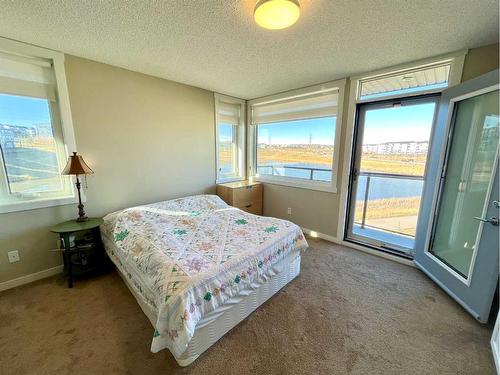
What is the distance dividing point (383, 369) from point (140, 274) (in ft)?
5.91

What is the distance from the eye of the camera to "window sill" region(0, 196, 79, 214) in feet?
6.55

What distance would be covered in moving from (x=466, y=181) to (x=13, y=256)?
175 inches

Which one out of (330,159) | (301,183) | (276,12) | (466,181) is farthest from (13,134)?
(466,181)

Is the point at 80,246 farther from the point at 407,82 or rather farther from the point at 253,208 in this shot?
the point at 407,82

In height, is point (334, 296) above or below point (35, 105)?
below

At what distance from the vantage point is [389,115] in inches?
105

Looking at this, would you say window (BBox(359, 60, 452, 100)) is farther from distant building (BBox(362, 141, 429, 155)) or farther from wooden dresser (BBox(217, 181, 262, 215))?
wooden dresser (BBox(217, 181, 262, 215))

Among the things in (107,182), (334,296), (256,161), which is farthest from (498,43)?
(107,182)

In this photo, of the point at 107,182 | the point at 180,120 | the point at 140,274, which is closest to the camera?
the point at 140,274

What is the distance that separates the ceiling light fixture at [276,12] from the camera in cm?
129

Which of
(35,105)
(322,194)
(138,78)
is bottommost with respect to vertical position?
(322,194)

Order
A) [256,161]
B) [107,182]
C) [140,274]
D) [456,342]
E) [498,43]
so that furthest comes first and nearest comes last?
[256,161] → [107,182] → [498,43] → [140,274] → [456,342]

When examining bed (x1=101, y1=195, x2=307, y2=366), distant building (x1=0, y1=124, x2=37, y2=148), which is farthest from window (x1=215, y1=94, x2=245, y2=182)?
distant building (x1=0, y1=124, x2=37, y2=148)

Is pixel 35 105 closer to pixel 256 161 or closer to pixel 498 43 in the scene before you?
pixel 256 161
